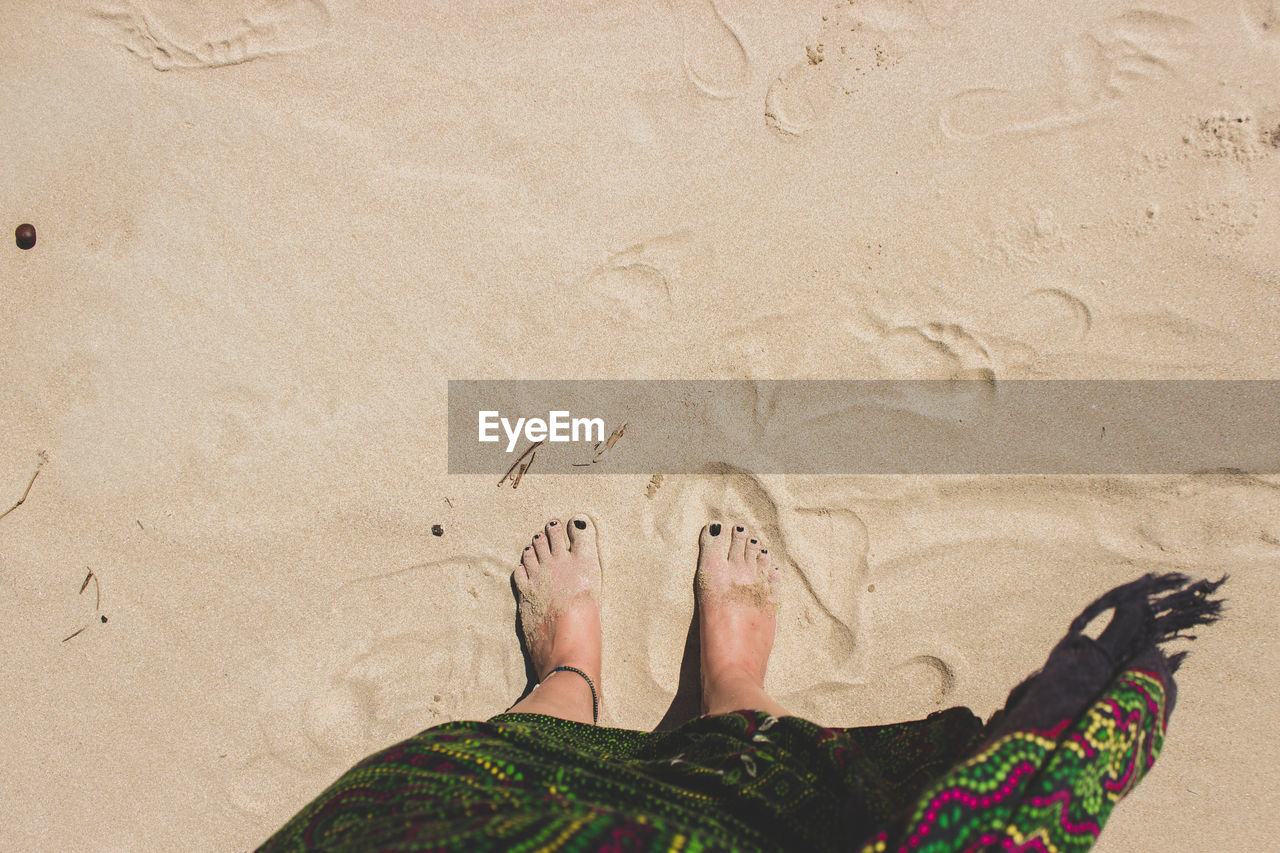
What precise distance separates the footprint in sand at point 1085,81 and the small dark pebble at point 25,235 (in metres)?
3.00

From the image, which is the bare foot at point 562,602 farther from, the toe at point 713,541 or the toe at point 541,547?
the toe at point 713,541

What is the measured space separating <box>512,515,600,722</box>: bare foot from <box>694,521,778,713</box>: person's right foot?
0.35 m

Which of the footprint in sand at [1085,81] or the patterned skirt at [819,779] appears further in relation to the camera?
the footprint in sand at [1085,81]

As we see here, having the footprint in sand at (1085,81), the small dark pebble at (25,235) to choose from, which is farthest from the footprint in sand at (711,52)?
the small dark pebble at (25,235)

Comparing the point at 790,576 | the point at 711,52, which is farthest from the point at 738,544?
the point at 711,52

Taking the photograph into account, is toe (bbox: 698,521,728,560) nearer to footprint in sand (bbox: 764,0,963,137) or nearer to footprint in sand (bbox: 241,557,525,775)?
footprint in sand (bbox: 241,557,525,775)

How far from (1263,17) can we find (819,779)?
2685 mm

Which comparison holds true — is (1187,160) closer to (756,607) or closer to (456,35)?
(756,607)

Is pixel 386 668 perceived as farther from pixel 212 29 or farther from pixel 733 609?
pixel 212 29

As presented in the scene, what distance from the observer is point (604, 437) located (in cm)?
227

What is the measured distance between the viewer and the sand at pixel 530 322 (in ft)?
7.14

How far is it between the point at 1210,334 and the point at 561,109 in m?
2.17

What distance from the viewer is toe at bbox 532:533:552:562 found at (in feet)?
7.37

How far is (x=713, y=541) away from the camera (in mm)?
2252
